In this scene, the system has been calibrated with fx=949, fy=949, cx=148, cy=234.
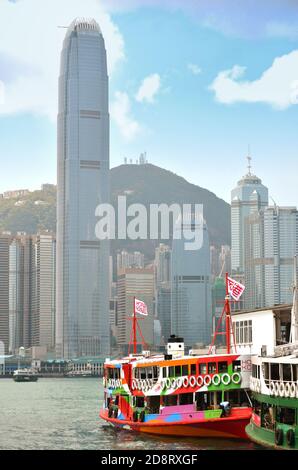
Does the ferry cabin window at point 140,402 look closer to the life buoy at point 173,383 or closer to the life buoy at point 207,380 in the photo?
the life buoy at point 173,383

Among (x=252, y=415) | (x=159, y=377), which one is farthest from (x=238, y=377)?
(x=159, y=377)

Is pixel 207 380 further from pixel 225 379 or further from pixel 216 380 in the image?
pixel 225 379

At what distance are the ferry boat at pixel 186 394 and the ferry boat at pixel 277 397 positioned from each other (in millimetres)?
2090

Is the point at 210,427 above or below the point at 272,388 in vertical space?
below

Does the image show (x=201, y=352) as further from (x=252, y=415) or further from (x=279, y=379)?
(x=279, y=379)

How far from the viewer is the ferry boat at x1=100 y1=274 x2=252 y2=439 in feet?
111

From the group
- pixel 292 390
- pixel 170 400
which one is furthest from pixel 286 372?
pixel 170 400

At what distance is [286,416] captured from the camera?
2786 centimetres

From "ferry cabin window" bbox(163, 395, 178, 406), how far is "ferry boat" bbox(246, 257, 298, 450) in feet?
16.7

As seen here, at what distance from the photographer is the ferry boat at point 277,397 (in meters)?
27.4

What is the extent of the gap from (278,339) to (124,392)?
8618 mm

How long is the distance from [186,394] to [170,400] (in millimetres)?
1248

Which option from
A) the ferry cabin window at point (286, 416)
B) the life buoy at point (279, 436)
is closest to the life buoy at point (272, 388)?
the ferry cabin window at point (286, 416)
